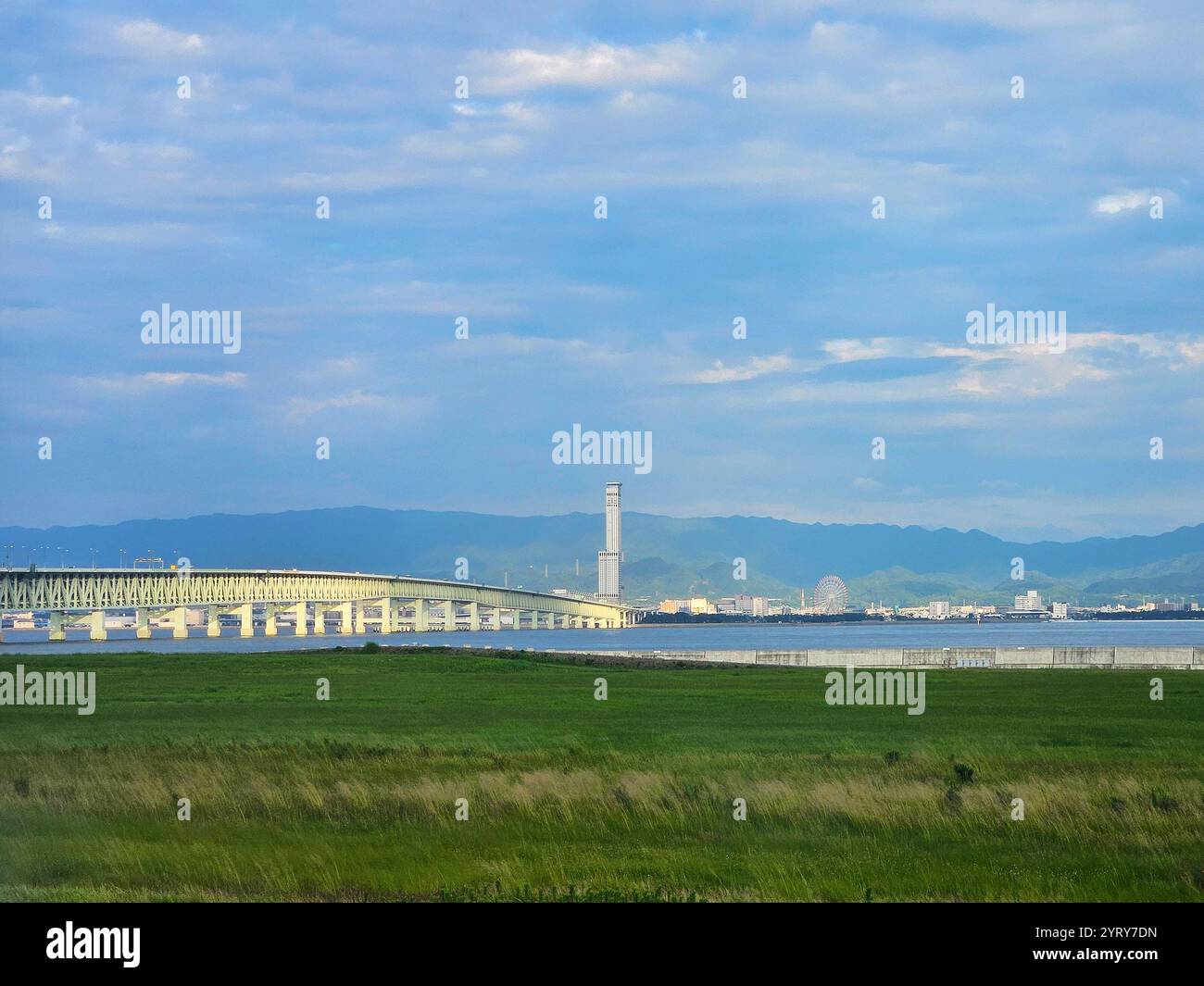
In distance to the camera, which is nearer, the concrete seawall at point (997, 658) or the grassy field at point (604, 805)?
the grassy field at point (604, 805)

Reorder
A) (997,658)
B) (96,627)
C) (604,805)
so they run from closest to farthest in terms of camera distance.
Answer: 1. (604,805)
2. (997,658)
3. (96,627)

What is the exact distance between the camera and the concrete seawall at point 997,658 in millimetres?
80500

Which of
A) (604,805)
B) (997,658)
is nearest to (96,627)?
(997,658)

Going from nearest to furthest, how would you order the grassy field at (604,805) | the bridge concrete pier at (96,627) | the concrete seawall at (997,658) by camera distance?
the grassy field at (604,805)
the concrete seawall at (997,658)
the bridge concrete pier at (96,627)

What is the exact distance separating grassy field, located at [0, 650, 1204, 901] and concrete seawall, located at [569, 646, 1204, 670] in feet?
135

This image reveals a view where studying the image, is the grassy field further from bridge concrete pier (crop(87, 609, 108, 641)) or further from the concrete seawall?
bridge concrete pier (crop(87, 609, 108, 641))

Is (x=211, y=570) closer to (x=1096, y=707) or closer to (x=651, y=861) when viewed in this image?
(x=1096, y=707)

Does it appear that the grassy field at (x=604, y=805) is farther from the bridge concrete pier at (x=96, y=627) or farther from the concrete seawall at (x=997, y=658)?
the bridge concrete pier at (x=96, y=627)

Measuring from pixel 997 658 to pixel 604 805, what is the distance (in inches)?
2709

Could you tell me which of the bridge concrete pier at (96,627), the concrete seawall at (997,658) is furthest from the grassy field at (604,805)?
the bridge concrete pier at (96,627)

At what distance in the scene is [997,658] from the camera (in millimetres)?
86062

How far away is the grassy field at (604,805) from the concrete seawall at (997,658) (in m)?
41.0

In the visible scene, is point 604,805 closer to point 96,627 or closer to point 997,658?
point 997,658

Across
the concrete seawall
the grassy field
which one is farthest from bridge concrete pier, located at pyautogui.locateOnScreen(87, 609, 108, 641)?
the grassy field
